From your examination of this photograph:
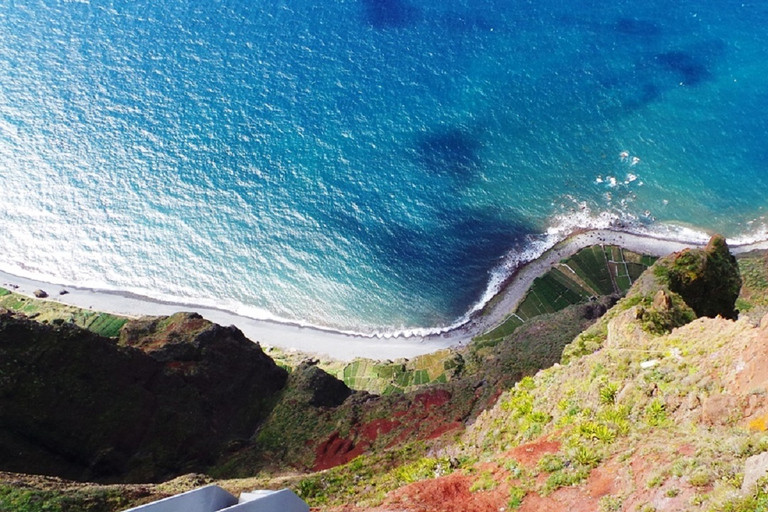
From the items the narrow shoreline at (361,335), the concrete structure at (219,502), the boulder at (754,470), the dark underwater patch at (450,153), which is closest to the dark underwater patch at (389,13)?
the dark underwater patch at (450,153)

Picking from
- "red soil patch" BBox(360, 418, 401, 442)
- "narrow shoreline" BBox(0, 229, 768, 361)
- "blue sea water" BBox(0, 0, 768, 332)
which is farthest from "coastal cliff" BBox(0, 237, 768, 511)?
"blue sea water" BBox(0, 0, 768, 332)

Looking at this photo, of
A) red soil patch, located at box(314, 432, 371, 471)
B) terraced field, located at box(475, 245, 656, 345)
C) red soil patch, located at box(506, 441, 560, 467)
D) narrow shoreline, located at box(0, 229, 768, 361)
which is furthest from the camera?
terraced field, located at box(475, 245, 656, 345)

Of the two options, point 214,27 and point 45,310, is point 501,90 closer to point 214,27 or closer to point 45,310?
point 214,27

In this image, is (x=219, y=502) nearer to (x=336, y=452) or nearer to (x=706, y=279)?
(x=336, y=452)

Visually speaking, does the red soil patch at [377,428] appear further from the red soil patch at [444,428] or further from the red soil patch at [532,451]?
the red soil patch at [532,451]

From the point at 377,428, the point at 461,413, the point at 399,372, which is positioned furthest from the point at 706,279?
the point at 399,372

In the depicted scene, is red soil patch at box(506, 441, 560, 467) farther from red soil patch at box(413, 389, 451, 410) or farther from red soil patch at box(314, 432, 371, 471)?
red soil patch at box(413, 389, 451, 410)
